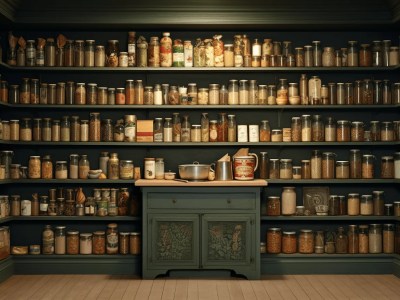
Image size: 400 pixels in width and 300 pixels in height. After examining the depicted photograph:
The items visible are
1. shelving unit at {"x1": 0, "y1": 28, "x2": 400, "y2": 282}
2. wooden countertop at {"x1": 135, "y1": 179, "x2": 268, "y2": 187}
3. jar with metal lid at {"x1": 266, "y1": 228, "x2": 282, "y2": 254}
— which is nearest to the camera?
wooden countertop at {"x1": 135, "y1": 179, "x2": 268, "y2": 187}

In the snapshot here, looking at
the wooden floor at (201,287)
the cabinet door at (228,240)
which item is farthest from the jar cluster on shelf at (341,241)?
the cabinet door at (228,240)

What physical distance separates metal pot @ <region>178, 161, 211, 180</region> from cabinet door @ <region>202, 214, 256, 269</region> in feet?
1.19

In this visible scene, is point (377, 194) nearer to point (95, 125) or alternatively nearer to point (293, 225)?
point (293, 225)

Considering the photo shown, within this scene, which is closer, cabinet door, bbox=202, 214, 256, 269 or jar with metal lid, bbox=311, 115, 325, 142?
cabinet door, bbox=202, 214, 256, 269

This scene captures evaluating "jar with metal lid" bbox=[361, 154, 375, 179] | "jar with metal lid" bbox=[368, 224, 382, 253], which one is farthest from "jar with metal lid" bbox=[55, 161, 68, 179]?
"jar with metal lid" bbox=[368, 224, 382, 253]

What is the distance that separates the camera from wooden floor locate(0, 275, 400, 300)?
17.0ft

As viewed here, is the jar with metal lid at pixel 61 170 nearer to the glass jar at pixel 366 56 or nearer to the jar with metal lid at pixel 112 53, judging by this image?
the jar with metal lid at pixel 112 53

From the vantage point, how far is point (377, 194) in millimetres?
6125

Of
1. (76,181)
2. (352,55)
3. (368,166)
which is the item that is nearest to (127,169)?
(76,181)

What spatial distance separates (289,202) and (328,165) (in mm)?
490

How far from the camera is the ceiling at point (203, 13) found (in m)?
5.94

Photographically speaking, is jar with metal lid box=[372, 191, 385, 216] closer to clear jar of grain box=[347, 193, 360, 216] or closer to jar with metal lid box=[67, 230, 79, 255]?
clear jar of grain box=[347, 193, 360, 216]

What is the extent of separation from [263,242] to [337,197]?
0.80 m

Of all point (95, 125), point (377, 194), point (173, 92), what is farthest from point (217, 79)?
point (377, 194)
